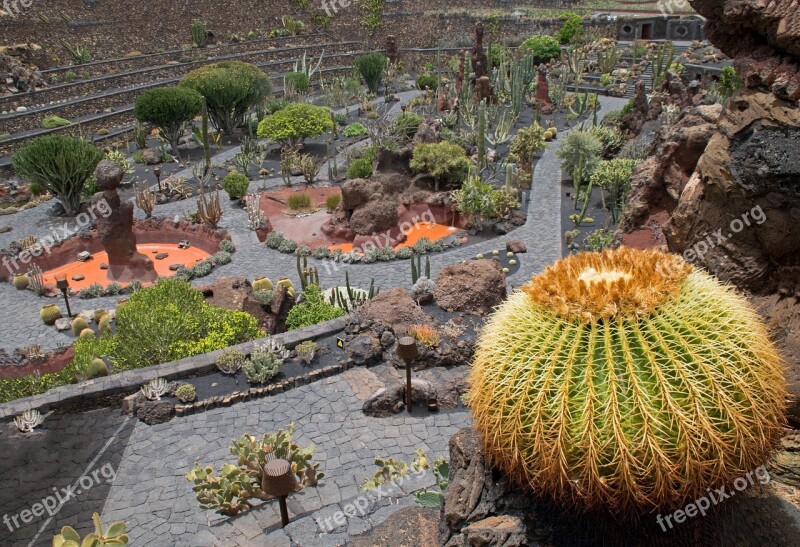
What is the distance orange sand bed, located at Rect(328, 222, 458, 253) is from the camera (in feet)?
46.5

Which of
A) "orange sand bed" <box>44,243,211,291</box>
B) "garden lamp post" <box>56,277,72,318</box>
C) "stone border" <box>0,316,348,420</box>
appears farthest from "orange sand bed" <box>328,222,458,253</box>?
"stone border" <box>0,316,348,420</box>

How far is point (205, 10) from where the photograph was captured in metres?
33.5

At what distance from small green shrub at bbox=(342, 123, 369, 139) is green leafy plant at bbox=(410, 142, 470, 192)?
23.7 ft

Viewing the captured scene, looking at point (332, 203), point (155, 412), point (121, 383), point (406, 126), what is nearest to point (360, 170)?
point (332, 203)

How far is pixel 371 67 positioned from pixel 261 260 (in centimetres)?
1770

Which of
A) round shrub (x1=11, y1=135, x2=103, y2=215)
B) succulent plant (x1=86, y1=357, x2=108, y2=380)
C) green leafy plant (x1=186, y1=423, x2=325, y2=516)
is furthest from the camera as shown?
round shrub (x1=11, y1=135, x2=103, y2=215)

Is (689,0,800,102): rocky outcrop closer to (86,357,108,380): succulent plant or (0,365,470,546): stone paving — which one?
(0,365,470,546): stone paving

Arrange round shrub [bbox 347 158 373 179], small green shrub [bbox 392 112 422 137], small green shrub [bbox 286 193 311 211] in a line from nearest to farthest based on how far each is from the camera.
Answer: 1. small green shrub [bbox 286 193 311 211]
2. round shrub [bbox 347 158 373 179]
3. small green shrub [bbox 392 112 422 137]

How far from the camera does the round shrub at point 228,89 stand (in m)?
21.6

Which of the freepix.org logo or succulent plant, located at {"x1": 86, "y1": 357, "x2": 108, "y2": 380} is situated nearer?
succulent plant, located at {"x1": 86, "y1": 357, "x2": 108, "y2": 380}

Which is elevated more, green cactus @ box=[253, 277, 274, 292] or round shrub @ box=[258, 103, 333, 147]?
round shrub @ box=[258, 103, 333, 147]

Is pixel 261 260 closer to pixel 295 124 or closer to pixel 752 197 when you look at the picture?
pixel 295 124

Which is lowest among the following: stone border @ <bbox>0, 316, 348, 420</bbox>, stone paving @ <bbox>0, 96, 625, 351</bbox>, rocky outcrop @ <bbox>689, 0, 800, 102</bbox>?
stone paving @ <bbox>0, 96, 625, 351</bbox>

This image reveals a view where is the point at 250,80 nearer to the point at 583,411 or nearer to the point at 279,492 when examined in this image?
the point at 279,492
